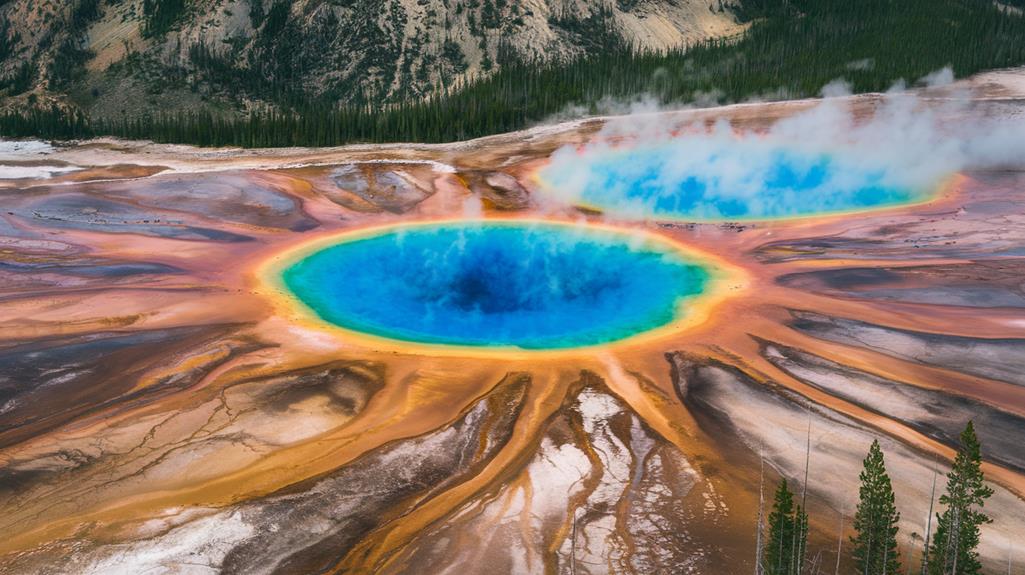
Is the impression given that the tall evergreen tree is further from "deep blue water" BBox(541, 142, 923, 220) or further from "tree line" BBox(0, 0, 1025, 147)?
"tree line" BBox(0, 0, 1025, 147)

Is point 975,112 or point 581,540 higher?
point 975,112

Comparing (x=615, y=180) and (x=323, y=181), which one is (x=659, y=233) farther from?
(x=323, y=181)

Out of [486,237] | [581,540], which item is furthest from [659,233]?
[581,540]

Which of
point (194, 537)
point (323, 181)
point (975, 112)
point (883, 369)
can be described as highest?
point (975, 112)

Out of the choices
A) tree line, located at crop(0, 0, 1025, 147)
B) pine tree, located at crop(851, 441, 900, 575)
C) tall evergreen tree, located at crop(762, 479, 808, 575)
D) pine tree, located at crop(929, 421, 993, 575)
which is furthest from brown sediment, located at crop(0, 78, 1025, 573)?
tree line, located at crop(0, 0, 1025, 147)

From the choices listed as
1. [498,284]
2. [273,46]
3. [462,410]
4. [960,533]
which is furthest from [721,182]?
[273,46]

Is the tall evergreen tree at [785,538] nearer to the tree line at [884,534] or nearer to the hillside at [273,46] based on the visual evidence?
the tree line at [884,534]

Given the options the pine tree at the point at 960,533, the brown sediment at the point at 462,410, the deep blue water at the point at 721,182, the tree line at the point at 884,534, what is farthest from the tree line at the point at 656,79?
the pine tree at the point at 960,533
